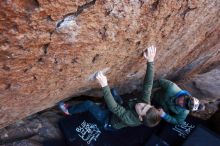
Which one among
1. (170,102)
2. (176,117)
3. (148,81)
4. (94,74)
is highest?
(94,74)

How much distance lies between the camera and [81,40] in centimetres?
272

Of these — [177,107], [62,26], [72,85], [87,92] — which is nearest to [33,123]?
[87,92]

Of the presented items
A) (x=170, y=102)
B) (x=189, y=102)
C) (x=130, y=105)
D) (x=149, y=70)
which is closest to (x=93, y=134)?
(x=130, y=105)

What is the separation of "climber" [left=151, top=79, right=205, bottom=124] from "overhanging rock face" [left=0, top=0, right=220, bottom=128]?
0.42m

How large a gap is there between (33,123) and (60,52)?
2.22 m

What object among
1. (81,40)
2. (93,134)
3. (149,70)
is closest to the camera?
(81,40)

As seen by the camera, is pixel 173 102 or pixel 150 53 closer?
pixel 150 53

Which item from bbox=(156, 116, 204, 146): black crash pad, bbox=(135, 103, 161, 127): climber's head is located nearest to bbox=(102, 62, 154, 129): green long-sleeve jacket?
bbox=(135, 103, 161, 127): climber's head

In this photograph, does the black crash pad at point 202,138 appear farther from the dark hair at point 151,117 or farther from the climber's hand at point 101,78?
the climber's hand at point 101,78

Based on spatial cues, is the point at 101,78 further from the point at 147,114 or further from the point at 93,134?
the point at 93,134

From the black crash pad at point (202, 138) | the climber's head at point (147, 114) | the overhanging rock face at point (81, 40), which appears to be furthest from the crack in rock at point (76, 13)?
the black crash pad at point (202, 138)

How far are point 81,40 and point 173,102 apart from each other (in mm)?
2022

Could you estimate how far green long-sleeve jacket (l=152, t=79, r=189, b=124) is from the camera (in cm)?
423

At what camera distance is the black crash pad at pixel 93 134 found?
15.4ft
